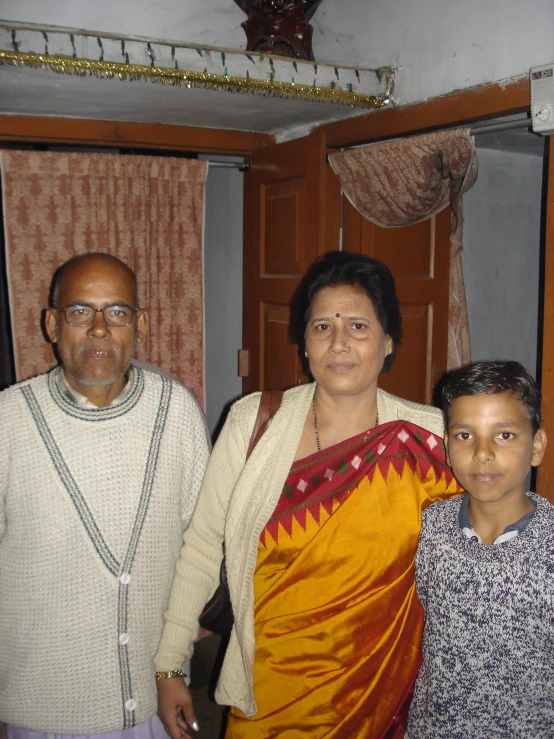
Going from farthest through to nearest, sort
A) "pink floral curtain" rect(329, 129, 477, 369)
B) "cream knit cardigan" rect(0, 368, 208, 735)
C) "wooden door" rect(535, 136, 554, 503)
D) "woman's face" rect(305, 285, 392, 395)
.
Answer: "pink floral curtain" rect(329, 129, 477, 369)
"wooden door" rect(535, 136, 554, 503)
"woman's face" rect(305, 285, 392, 395)
"cream knit cardigan" rect(0, 368, 208, 735)

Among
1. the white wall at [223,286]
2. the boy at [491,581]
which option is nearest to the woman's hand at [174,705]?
the boy at [491,581]

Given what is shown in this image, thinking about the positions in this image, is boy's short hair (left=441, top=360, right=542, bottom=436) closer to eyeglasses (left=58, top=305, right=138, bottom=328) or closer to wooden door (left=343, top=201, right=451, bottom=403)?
eyeglasses (left=58, top=305, right=138, bottom=328)

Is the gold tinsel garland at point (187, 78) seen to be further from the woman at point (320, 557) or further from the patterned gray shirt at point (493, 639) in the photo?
the patterned gray shirt at point (493, 639)

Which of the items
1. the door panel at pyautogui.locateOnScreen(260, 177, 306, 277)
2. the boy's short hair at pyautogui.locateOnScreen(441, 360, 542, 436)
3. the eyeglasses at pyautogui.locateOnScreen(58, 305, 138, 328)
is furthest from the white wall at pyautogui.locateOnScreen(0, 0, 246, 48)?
the boy's short hair at pyautogui.locateOnScreen(441, 360, 542, 436)

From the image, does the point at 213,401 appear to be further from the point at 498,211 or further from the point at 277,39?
the point at 277,39

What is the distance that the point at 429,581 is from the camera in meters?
1.32

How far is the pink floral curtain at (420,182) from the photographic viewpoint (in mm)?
2010

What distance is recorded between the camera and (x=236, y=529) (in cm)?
142

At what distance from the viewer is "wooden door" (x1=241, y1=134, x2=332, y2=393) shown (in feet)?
8.39

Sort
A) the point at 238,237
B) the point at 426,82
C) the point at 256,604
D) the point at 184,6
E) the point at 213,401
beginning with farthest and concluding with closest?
the point at 213,401 → the point at 238,237 → the point at 184,6 → the point at 426,82 → the point at 256,604

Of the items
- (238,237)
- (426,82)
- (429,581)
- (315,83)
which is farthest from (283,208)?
(429,581)

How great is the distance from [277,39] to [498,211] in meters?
1.67

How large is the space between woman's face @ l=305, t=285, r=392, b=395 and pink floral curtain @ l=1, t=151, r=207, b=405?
1.47 metres

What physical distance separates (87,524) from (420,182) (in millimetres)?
1533
